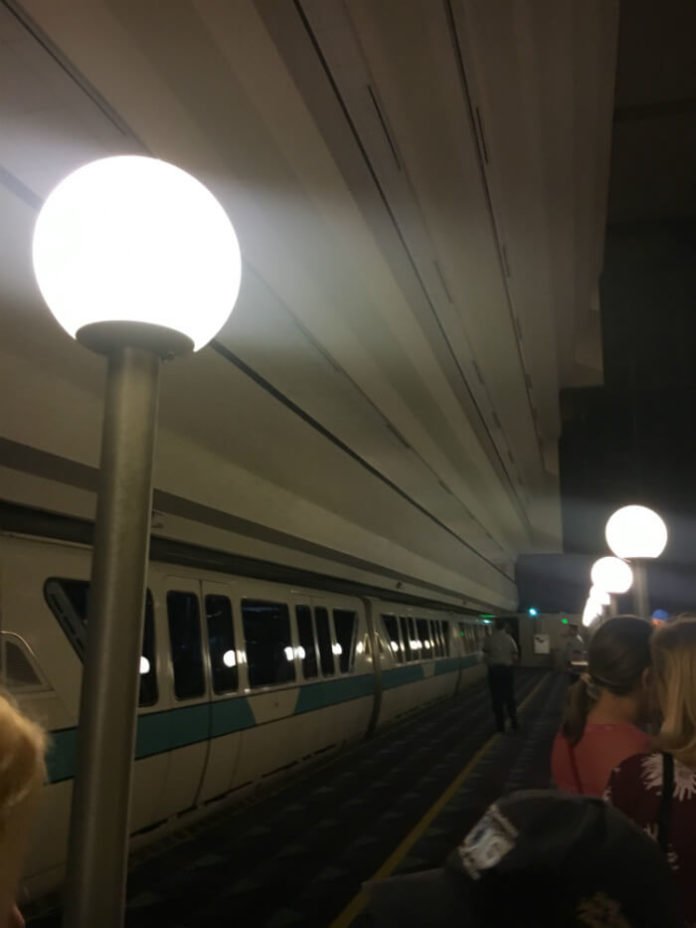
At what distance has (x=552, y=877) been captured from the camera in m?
0.89

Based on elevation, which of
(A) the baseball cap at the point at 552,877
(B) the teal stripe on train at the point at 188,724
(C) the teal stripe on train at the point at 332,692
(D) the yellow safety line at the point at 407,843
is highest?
(C) the teal stripe on train at the point at 332,692

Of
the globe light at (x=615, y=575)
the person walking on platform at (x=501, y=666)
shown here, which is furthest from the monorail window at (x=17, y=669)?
the person walking on platform at (x=501, y=666)

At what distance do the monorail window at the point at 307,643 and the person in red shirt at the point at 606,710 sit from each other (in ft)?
23.2

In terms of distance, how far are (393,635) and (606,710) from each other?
39.6 ft

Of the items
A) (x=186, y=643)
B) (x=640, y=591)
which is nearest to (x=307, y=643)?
(x=186, y=643)

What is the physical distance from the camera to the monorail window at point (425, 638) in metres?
16.9

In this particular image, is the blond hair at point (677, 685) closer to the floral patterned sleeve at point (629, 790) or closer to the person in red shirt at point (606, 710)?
the floral patterned sleeve at point (629, 790)

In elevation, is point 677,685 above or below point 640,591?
below

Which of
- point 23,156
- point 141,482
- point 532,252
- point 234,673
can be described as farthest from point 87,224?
point 234,673

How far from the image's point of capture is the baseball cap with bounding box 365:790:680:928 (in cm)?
88

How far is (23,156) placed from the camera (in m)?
3.55

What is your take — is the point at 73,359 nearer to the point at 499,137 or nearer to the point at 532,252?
the point at 499,137

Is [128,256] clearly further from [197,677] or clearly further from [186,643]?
[197,677]

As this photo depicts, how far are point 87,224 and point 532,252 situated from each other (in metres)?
5.57
